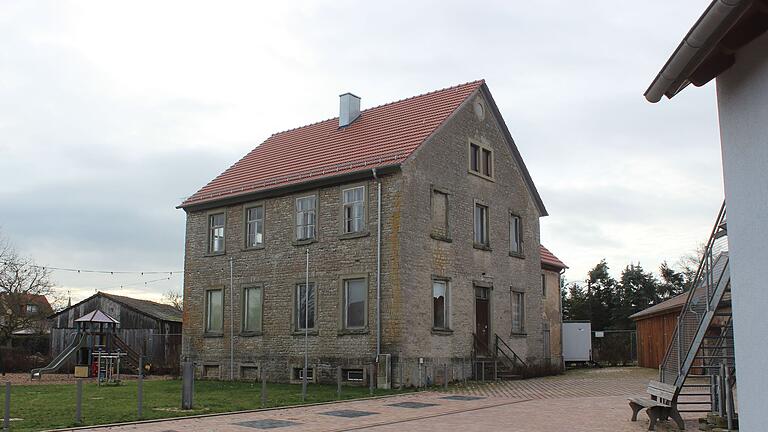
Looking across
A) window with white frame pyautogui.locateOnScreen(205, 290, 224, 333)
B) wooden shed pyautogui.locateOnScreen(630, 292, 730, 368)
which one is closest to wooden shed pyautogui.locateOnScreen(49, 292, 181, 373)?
window with white frame pyautogui.locateOnScreen(205, 290, 224, 333)

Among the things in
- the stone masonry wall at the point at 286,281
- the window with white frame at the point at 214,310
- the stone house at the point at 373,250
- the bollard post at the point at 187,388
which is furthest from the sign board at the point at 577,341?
the bollard post at the point at 187,388

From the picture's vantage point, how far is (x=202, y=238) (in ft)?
97.7

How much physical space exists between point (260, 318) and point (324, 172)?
577 centimetres

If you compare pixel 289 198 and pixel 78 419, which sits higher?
pixel 289 198

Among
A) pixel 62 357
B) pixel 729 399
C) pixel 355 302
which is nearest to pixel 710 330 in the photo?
pixel 729 399

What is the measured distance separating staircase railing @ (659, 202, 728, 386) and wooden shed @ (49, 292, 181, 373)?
79.0 ft

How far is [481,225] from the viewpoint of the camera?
27.8m

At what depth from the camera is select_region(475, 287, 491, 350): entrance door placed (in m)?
26.9

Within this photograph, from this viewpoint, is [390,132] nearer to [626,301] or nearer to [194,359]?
[194,359]

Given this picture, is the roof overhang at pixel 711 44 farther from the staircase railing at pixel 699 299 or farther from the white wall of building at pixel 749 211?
the staircase railing at pixel 699 299

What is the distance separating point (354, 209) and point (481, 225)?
213 inches

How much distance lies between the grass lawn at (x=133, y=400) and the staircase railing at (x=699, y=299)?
8286mm

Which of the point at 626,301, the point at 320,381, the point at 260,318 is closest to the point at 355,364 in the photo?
the point at 320,381

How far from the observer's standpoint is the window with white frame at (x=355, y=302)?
947 inches
